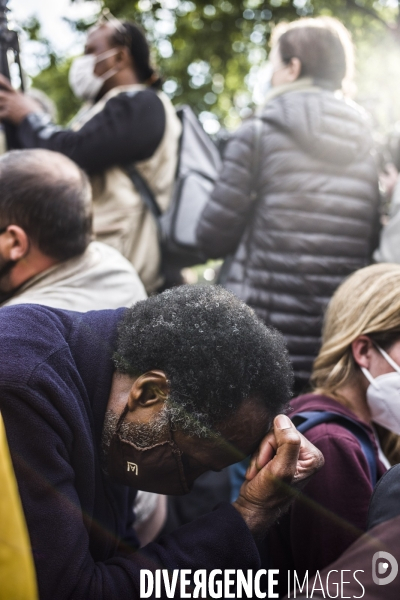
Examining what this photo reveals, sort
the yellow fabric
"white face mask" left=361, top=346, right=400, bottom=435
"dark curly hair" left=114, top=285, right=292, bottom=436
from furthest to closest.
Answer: "white face mask" left=361, top=346, right=400, bottom=435 < "dark curly hair" left=114, top=285, right=292, bottom=436 < the yellow fabric

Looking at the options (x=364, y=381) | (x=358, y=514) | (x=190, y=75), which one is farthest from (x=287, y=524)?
(x=190, y=75)

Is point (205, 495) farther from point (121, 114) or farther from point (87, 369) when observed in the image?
point (121, 114)

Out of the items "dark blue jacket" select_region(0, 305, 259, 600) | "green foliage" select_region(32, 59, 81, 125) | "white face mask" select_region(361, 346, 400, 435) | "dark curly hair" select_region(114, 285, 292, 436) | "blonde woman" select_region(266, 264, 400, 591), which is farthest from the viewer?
"green foliage" select_region(32, 59, 81, 125)

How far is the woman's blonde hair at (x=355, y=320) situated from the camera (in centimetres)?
241

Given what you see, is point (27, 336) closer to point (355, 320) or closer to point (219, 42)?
point (355, 320)

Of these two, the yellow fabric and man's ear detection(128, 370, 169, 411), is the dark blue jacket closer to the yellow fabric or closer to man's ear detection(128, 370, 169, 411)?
man's ear detection(128, 370, 169, 411)

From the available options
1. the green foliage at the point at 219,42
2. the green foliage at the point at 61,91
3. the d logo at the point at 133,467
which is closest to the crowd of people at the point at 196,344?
the d logo at the point at 133,467

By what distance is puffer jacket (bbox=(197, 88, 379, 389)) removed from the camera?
308 centimetres

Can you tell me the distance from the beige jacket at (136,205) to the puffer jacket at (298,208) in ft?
0.88

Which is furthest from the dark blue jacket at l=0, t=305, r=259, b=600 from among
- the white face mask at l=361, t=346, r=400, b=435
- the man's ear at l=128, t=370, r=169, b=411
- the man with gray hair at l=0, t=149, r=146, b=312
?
the white face mask at l=361, t=346, r=400, b=435

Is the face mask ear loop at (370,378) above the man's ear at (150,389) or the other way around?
the other way around

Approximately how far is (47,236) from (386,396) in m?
1.40

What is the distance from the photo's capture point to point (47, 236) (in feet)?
7.82

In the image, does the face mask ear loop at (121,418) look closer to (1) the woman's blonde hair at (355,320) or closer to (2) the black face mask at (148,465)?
(2) the black face mask at (148,465)
